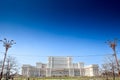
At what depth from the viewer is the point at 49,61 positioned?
5325 inches

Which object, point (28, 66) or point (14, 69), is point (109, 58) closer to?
point (14, 69)

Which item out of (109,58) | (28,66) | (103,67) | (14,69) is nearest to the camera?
(109,58)

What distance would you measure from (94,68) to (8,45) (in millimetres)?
115615

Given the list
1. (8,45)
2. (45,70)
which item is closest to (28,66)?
(45,70)

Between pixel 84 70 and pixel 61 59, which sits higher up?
pixel 61 59

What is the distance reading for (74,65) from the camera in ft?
458

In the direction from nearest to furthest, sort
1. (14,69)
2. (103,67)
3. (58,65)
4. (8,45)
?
(8,45) → (103,67) → (14,69) → (58,65)

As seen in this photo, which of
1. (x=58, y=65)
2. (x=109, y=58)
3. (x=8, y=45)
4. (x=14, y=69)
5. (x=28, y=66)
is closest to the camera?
(x=8, y=45)

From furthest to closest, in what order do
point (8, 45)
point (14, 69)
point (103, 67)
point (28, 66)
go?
point (28, 66) → point (14, 69) → point (103, 67) → point (8, 45)

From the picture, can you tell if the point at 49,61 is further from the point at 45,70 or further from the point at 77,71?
the point at 77,71

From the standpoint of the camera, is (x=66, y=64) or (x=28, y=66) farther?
(x=66, y=64)

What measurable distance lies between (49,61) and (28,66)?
70.1 feet

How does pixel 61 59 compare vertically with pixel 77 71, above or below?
above

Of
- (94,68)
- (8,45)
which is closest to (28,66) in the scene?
(94,68)
